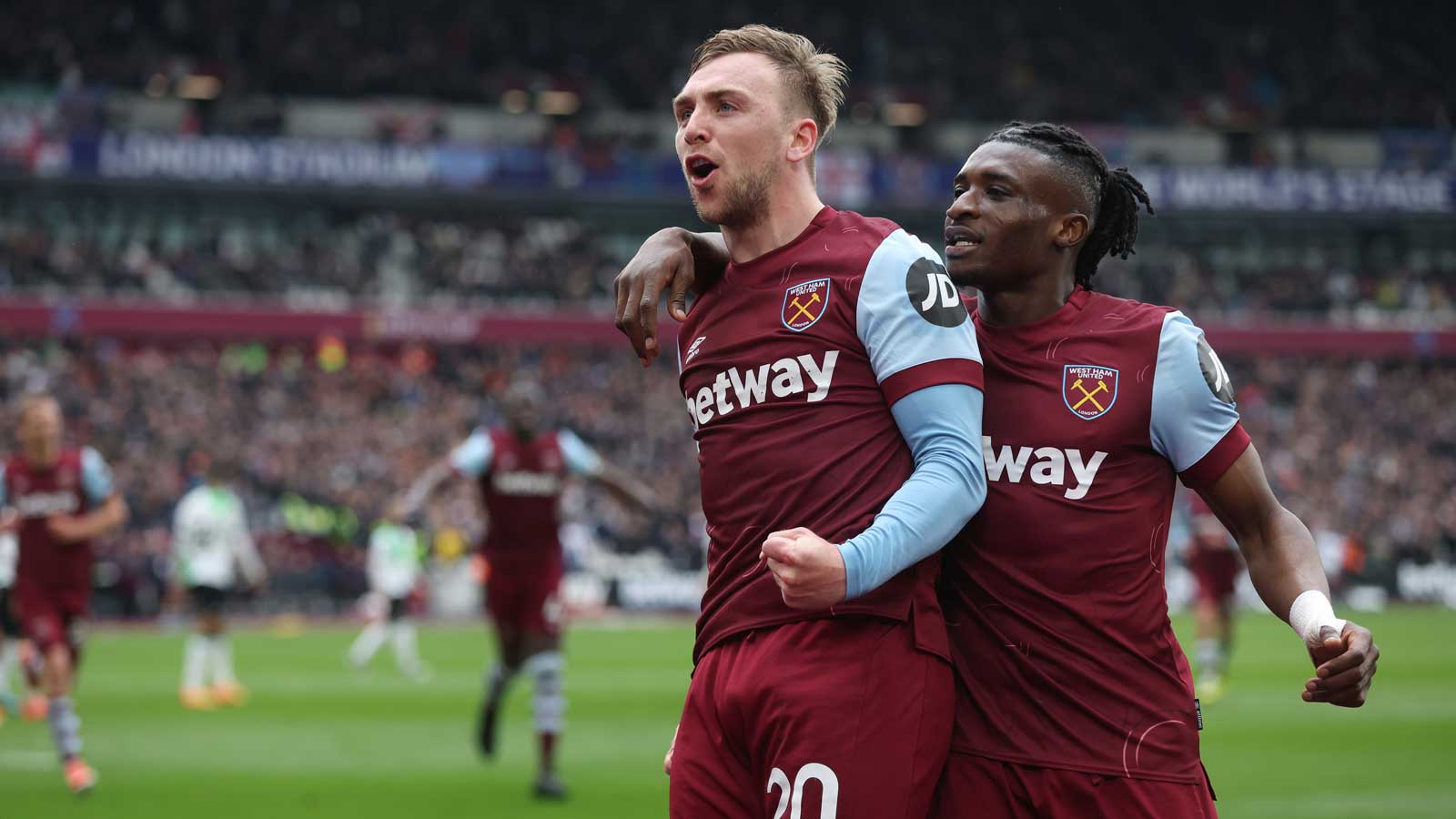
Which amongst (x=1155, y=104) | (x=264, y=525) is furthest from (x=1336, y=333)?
(x=264, y=525)

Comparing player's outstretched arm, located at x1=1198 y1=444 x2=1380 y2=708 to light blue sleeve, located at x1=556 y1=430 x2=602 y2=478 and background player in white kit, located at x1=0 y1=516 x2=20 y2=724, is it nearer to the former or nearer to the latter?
light blue sleeve, located at x1=556 y1=430 x2=602 y2=478

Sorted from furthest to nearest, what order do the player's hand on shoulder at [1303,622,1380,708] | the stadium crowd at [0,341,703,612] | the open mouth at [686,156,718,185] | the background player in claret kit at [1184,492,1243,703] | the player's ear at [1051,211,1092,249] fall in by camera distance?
the stadium crowd at [0,341,703,612], the background player in claret kit at [1184,492,1243,703], the player's ear at [1051,211,1092,249], the open mouth at [686,156,718,185], the player's hand on shoulder at [1303,622,1380,708]

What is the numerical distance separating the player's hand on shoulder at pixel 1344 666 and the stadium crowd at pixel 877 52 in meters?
42.9

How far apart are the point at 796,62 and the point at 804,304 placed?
0.57 meters

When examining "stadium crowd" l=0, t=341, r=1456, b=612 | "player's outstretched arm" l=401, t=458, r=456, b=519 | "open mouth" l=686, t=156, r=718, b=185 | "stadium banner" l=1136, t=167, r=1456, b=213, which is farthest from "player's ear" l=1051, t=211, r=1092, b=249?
"stadium banner" l=1136, t=167, r=1456, b=213

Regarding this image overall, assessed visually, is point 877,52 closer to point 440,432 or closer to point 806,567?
point 440,432

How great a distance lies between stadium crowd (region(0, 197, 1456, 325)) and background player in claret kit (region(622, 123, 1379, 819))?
35.7 metres

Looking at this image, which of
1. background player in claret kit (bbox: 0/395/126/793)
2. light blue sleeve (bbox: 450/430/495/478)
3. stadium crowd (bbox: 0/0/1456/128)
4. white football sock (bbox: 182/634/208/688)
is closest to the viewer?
background player in claret kit (bbox: 0/395/126/793)

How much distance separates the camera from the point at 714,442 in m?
3.58

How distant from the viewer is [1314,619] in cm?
340

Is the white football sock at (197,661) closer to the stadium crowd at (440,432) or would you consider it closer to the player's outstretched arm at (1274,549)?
the stadium crowd at (440,432)

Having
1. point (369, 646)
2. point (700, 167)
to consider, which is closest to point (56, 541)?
point (700, 167)

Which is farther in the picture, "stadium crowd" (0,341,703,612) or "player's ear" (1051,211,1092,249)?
"stadium crowd" (0,341,703,612)

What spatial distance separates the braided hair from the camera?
3.82 metres
